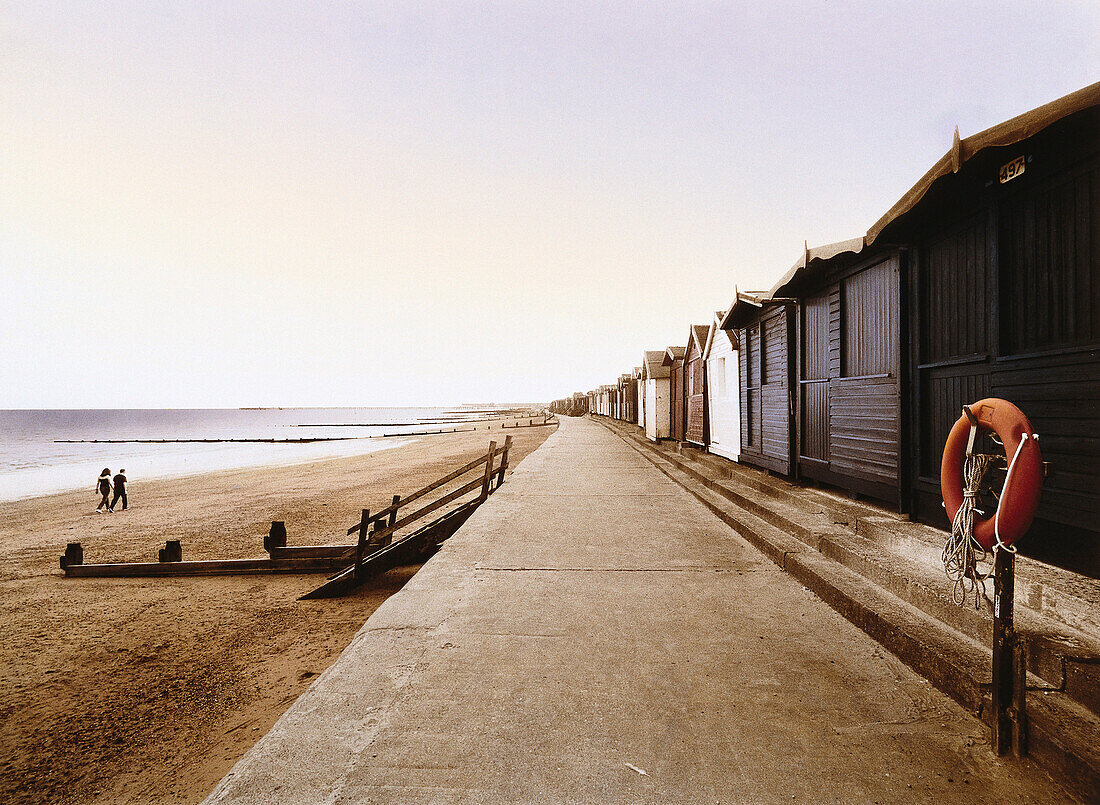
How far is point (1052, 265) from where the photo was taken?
389cm

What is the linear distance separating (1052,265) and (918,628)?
3119mm

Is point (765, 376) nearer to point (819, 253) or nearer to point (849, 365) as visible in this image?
point (849, 365)

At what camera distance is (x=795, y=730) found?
2451 millimetres

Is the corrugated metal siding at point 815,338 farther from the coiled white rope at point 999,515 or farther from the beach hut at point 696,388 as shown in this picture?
the beach hut at point 696,388

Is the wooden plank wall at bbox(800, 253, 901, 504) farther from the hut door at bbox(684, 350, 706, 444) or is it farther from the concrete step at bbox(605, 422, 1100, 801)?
the hut door at bbox(684, 350, 706, 444)

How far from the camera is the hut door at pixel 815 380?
7.77 m

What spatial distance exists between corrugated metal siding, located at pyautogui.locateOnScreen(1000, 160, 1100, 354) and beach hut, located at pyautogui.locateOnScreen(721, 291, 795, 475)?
4.52 m

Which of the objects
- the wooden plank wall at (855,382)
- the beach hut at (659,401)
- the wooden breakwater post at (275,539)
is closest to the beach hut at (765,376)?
the wooden plank wall at (855,382)

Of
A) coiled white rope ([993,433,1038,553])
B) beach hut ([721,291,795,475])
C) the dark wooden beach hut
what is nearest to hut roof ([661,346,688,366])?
beach hut ([721,291,795,475])

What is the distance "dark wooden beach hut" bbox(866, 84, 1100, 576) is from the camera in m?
3.54

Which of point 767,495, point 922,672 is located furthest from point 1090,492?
point 767,495

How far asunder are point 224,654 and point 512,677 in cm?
398

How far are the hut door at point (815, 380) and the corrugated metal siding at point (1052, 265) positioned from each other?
11.3 feet

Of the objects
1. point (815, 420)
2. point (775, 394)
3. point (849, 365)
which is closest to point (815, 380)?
point (815, 420)
